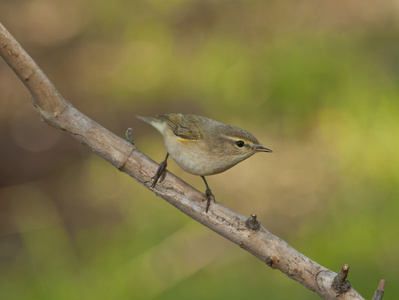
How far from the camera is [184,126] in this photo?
3545 mm

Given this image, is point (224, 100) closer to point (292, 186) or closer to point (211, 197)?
point (292, 186)

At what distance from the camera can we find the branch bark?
274 cm

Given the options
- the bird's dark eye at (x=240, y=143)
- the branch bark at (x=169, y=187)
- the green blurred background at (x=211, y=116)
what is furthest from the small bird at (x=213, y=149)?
the green blurred background at (x=211, y=116)

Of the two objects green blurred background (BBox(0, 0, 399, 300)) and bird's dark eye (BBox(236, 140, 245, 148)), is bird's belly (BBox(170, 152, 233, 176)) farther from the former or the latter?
green blurred background (BBox(0, 0, 399, 300))

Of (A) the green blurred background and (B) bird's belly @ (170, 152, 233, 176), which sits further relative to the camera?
(A) the green blurred background

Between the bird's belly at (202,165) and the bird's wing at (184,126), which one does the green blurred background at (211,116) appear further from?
the bird's belly at (202,165)

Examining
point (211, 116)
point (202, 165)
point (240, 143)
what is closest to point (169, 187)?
point (202, 165)

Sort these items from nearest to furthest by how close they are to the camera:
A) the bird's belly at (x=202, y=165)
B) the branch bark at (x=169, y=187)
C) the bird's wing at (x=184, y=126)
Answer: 1. the branch bark at (x=169, y=187)
2. the bird's belly at (x=202, y=165)
3. the bird's wing at (x=184, y=126)

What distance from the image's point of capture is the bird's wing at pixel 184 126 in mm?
3439

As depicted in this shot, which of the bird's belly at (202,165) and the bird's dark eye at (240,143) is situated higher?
the bird's dark eye at (240,143)

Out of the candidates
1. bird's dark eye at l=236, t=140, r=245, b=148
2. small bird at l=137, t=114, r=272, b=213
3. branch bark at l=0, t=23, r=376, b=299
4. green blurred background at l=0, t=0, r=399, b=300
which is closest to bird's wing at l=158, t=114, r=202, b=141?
small bird at l=137, t=114, r=272, b=213

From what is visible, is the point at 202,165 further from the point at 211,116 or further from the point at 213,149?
the point at 211,116

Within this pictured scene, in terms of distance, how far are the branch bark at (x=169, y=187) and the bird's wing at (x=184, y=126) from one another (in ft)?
1.56

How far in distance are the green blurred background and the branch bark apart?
213 cm
